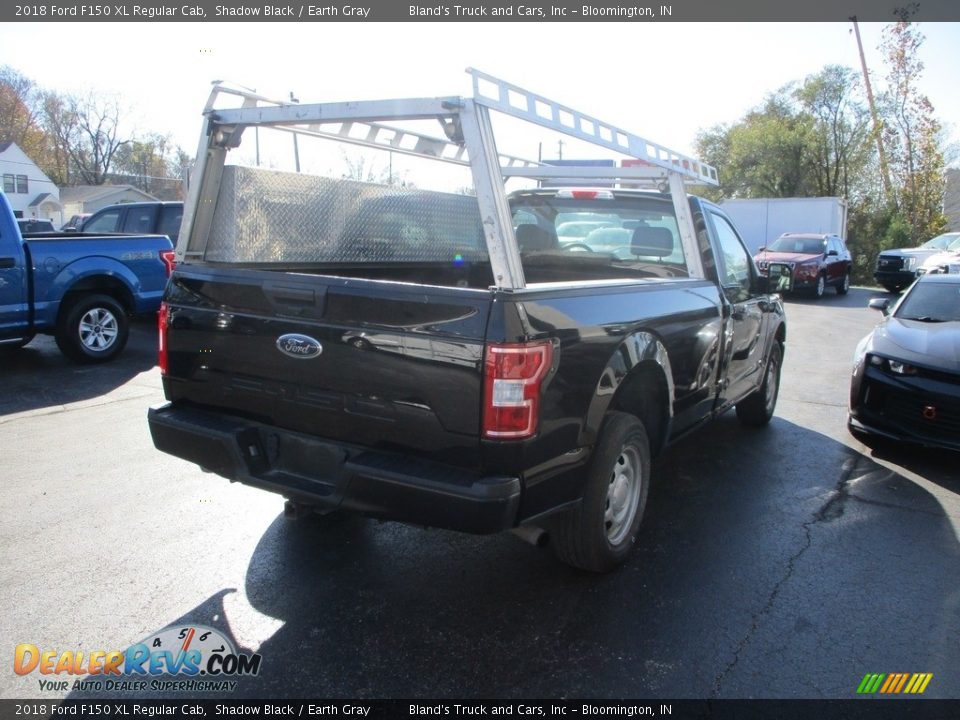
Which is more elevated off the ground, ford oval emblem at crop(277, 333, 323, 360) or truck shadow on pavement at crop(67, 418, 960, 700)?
ford oval emblem at crop(277, 333, 323, 360)

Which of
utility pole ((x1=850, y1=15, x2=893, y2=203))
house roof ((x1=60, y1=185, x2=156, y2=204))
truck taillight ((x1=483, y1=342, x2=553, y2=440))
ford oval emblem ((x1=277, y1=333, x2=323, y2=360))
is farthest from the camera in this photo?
house roof ((x1=60, y1=185, x2=156, y2=204))

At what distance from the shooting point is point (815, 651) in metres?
2.88

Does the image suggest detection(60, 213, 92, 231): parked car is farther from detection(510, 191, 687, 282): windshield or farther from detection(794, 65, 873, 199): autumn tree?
detection(794, 65, 873, 199): autumn tree

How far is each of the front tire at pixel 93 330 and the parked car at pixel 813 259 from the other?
48.4 ft

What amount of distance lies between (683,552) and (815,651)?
0.93 meters

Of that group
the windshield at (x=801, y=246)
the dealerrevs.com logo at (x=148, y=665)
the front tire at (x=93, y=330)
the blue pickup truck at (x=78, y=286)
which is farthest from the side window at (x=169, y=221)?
the windshield at (x=801, y=246)

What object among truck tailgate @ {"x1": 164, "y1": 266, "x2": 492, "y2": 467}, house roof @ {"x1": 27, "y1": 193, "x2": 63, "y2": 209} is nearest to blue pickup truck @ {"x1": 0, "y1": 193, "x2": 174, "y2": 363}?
truck tailgate @ {"x1": 164, "y1": 266, "x2": 492, "y2": 467}

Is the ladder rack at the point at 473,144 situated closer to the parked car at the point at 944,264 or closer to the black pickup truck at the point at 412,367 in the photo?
the black pickup truck at the point at 412,367

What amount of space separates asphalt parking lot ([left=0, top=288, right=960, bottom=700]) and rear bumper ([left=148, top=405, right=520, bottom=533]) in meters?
0.58

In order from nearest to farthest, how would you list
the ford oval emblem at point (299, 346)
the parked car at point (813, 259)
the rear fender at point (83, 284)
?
the ford oval emblem at point (299, 346) < the rear fender at point (83, 284) < the parked car at point (813, 259)

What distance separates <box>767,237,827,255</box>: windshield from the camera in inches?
762

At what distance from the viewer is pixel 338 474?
2852mm

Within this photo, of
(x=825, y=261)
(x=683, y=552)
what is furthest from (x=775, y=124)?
(x=683, y=552)

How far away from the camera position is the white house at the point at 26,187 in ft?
164
